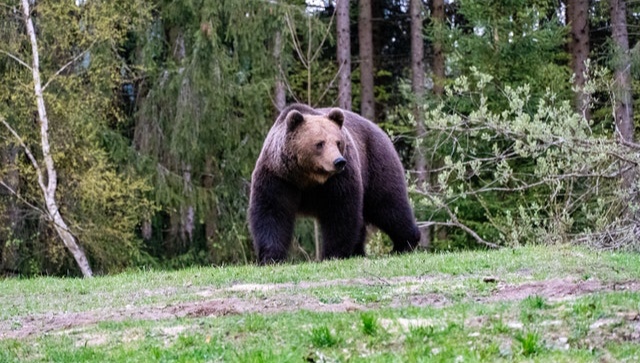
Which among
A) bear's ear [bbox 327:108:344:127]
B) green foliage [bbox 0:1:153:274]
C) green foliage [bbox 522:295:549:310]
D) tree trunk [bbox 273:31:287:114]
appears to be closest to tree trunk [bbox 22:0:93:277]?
green foliage [bbox 0:1:153:274]

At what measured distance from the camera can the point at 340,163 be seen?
456 inches

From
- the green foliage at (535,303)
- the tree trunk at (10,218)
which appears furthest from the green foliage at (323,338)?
the tree trunk at (10,218)

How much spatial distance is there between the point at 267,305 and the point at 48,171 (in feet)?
47.1

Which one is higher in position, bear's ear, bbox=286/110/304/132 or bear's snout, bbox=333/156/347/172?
bear's ear, bbox=286/110/304/132

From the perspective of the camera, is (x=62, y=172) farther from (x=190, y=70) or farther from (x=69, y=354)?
(x=69, y=354)

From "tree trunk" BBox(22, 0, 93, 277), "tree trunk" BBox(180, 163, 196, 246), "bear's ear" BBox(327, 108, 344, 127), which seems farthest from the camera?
"tree trunk" BBox(180, 163, 196, 246)

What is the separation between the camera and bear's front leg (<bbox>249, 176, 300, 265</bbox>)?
1232 centimetres

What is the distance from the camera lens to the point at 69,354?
6.78 meters

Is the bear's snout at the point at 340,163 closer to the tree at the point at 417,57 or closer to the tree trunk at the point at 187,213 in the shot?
the tree at the point at 417,57

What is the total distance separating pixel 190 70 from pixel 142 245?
188 inches

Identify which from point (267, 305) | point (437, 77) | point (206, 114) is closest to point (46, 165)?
point (206, 114)

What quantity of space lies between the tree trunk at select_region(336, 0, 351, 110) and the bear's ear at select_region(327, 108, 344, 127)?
42.2 ft

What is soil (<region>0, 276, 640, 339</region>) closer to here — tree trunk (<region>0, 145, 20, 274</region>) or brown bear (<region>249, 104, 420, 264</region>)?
brown bear (<region>249, 104, 420, 264</region>)

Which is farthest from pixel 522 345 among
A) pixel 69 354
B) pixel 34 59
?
pixel 34 59
